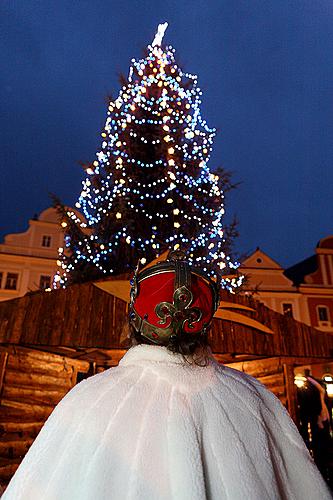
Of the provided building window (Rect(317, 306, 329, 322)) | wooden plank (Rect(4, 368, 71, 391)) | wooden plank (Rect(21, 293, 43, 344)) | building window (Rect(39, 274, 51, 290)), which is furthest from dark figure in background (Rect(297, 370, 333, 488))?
building window (Rect(39, 274, 51, 290))

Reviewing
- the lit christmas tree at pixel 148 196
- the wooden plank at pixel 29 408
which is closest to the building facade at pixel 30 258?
the lit christmas tree at pixel 148 196

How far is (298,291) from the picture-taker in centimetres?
2388

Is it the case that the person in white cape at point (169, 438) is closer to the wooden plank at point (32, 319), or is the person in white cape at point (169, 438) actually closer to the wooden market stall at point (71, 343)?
the wooden market stall at point (71, 343)

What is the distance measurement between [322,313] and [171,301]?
24.9 m

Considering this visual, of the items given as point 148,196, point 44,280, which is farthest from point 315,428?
point 44,280

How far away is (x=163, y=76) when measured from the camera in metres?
11.2

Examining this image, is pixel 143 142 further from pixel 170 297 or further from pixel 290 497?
pixel 290 497

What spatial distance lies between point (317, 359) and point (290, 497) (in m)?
6.02

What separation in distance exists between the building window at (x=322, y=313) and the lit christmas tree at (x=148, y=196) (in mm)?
16674

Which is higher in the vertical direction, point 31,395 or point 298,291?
point 298,291

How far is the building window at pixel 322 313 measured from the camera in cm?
2353

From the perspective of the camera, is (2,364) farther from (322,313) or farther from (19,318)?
(322,313)

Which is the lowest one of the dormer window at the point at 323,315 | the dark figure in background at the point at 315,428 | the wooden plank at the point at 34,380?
the dark figure in background at the point at 315,428

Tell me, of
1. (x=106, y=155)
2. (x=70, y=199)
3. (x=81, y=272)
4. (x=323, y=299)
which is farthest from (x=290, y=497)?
(x=70, y=199)
